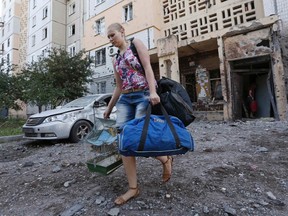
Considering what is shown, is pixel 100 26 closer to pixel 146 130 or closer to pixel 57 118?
pixel 57 118

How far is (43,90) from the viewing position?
10.1 metres

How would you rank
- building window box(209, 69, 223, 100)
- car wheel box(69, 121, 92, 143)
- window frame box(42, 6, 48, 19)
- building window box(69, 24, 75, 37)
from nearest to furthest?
car wheel box(69, 121, 92, 143) → building window box(209, 69, 223, 100) → building window box(69, 24, 75, 37) → window frame box(42, 6, 48, 19)

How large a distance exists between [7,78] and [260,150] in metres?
13.1

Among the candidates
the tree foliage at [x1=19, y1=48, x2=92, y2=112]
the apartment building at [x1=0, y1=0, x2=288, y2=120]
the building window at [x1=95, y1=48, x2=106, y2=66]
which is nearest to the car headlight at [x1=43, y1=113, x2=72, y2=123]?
the apartment building at [x1=0, y1=0, x2=288, y2=120]

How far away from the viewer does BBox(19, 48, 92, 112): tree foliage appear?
10.7m

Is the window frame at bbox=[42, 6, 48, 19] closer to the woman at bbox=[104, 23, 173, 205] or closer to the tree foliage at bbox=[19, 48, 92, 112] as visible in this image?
the tree foliage at bbox=[19, 48, 92, 112]

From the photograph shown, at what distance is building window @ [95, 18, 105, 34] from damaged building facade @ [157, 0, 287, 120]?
515cm

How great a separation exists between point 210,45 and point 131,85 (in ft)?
29.5

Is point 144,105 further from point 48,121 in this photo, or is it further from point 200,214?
point 48,121

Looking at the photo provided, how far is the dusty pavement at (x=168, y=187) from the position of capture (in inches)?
76.3

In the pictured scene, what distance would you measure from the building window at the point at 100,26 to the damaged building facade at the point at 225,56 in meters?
5.15

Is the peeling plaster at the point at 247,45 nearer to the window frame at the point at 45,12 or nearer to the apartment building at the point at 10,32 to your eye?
the window frame at the point at 45,12

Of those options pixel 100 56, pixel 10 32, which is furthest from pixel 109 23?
pixel 10 32

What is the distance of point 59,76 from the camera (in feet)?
38.7
